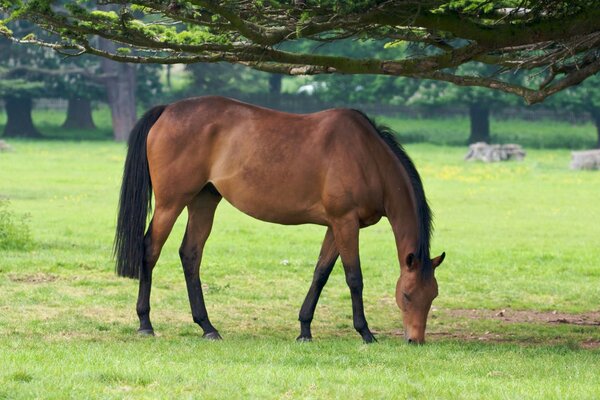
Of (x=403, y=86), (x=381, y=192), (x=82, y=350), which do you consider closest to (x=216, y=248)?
(x=381, y=192)

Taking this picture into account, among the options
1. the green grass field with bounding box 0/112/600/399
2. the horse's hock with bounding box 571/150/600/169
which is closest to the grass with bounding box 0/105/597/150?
the horse's hock with bounding box 571/150/600/169

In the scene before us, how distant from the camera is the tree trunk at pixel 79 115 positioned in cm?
5562

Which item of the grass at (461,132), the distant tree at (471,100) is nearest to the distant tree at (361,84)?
the distant tree at (471,100)

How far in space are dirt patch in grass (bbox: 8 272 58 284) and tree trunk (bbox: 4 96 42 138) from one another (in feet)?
127

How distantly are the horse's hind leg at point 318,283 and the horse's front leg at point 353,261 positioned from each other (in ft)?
0.88

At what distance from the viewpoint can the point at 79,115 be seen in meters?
55.9

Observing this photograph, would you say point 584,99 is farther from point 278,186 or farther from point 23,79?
point 278,186

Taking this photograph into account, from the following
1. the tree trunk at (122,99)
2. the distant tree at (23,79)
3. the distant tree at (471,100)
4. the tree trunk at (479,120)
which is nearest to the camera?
the distant tree at (471,100)

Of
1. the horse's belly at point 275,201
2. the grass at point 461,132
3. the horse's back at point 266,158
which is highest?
the horse's back at point 266,158

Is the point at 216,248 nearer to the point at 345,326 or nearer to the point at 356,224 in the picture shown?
the point at 345,326

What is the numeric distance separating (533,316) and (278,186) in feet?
12.6

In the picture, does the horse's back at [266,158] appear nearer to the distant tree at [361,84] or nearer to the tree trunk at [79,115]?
the distant tree at [361,84]

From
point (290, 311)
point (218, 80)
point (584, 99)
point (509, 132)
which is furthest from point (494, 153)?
point (290, 311)

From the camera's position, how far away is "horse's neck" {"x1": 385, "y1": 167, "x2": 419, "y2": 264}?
35.5ft
